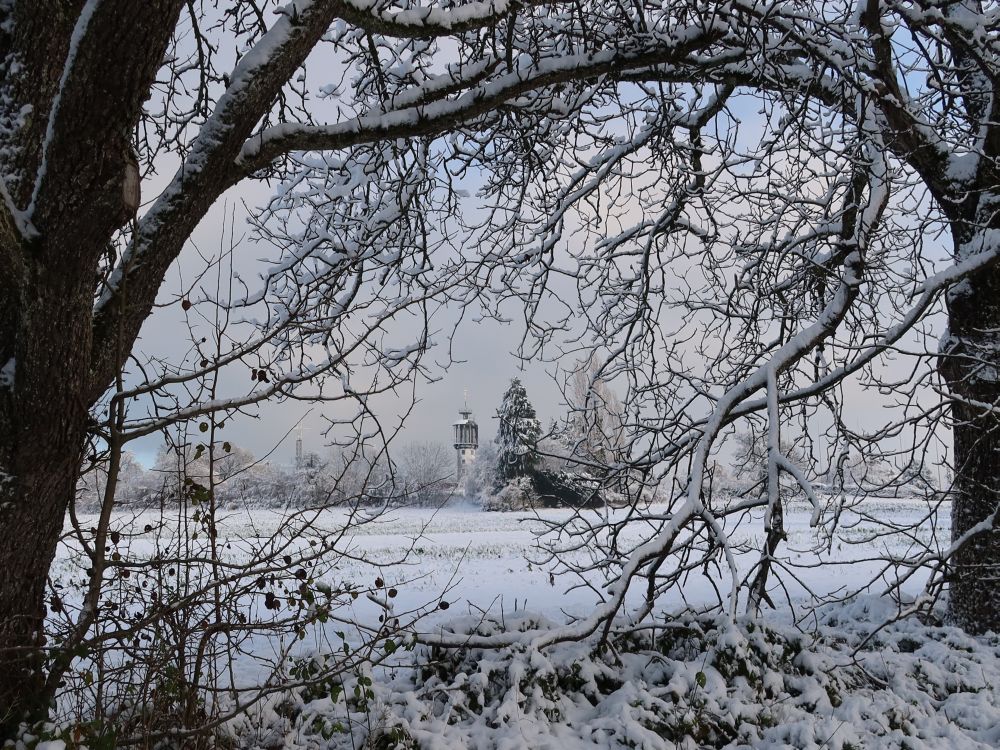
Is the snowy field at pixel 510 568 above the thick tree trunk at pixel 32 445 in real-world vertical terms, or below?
below

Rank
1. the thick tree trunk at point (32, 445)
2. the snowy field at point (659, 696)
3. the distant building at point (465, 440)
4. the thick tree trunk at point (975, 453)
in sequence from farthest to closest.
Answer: the distant building at point (465, 440)
the thick tree trunk at point (975, 453)
the snowy field at point (659, 696)
the thick tree trunk at point (32, 445)

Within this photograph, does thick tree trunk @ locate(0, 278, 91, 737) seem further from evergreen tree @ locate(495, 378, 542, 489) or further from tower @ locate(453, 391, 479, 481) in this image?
tower @ locate(453, 391, 479, 481)

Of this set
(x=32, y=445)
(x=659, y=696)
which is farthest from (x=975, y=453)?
(x=32, y=445)

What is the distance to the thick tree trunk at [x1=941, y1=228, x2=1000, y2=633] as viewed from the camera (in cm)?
560

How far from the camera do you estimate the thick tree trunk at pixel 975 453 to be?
560cm

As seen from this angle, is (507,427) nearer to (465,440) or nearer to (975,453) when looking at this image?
(465,440)

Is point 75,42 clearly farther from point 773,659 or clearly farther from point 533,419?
point 533,419

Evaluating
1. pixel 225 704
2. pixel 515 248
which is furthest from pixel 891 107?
pixel 225 704

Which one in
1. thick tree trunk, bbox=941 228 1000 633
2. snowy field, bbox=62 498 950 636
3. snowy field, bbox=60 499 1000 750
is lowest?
snowy field, bbox=62 498 950 636

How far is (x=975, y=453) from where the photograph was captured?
5.89 metres

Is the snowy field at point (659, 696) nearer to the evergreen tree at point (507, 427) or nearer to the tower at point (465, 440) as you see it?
the evergreen tree at point (507, 427)

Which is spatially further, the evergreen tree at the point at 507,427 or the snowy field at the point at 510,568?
the evergreen tree at the point at 507,427

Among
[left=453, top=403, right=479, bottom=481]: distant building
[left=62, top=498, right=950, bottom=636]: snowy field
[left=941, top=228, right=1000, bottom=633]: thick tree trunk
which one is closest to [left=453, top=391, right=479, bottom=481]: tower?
[left=453, top=403, right=479, bottom=481]: distant building

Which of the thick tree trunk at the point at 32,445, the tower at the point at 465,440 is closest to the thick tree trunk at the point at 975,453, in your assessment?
the thick tree trunk at the point at 32,445
